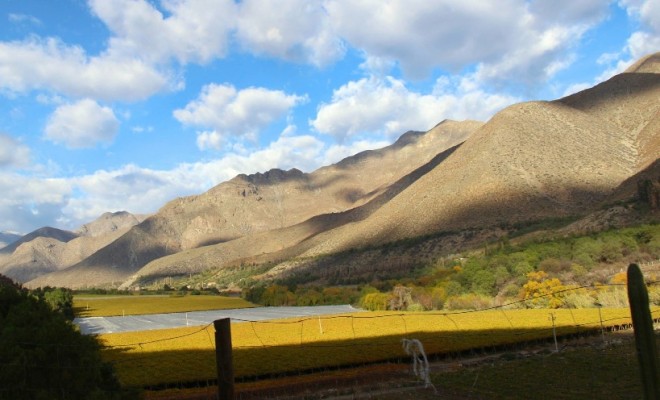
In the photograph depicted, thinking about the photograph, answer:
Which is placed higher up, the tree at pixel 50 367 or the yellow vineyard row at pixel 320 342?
the tree at pixel 50 367

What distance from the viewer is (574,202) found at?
89812 millimetres

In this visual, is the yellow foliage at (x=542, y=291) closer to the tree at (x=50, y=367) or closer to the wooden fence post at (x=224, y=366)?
the tree at (x=50, y=367)

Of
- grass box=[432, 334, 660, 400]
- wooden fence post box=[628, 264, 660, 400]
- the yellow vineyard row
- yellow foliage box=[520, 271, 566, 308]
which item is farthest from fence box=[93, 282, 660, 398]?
wooden fence post box=[628, 264, 660, 400]

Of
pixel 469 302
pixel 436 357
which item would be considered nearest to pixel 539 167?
pixel 469 302

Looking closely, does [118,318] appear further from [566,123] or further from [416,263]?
[566,123]

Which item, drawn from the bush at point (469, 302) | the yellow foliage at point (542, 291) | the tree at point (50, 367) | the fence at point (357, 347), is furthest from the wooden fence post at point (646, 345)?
the bush at point (469, 302)

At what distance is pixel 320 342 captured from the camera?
30.3 m

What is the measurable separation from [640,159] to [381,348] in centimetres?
9310

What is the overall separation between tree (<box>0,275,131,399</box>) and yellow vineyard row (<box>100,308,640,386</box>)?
9046 mm

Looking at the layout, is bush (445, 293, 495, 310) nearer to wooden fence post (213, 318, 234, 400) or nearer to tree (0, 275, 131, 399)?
tree (0, 275, 131, 399)

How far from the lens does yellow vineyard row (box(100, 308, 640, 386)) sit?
23.3m

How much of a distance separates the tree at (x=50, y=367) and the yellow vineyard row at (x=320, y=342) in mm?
9046

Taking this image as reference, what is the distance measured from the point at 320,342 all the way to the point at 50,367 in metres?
20.3

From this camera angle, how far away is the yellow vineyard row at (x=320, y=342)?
23312mm
